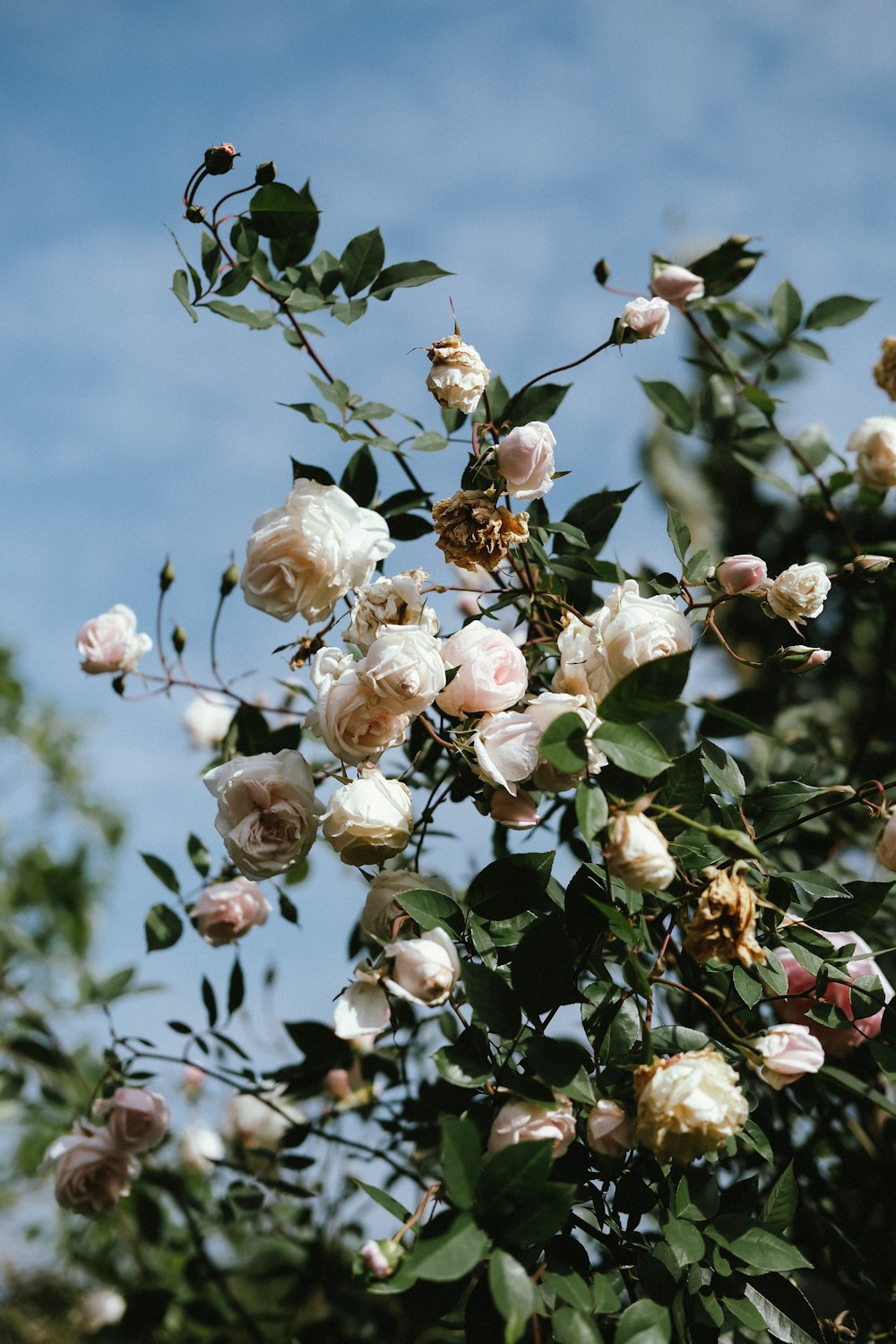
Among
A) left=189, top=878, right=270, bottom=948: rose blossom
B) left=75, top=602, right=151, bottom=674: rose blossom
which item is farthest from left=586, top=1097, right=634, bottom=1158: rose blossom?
left=75, top=602, right=151, bottom=674: rose blossom

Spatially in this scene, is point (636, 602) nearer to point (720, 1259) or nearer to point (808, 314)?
point (720, 1259)

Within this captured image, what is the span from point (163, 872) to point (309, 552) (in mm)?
474

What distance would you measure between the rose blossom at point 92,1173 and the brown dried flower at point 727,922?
0.68 m

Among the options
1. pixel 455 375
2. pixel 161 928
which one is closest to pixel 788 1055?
pixel 455 375

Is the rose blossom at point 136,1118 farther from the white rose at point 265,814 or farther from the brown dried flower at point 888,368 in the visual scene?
the brown dried flower at point 888,368

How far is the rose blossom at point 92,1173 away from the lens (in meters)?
0.92

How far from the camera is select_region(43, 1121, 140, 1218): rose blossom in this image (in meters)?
0.92

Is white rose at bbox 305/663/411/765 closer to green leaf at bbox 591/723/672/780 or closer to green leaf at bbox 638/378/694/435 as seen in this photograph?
green leaf at bbox 591/723/672/780

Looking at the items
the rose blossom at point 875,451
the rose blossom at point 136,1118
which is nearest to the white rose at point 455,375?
the rose blossom at point 875,451

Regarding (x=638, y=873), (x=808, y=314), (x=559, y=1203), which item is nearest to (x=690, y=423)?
(x=808, y=314)

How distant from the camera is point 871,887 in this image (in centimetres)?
63

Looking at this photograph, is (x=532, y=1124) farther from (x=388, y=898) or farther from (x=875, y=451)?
(x=875, y=451)

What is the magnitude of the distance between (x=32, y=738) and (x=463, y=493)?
15.1 feet

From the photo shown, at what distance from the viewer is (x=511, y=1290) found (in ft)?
1.43
